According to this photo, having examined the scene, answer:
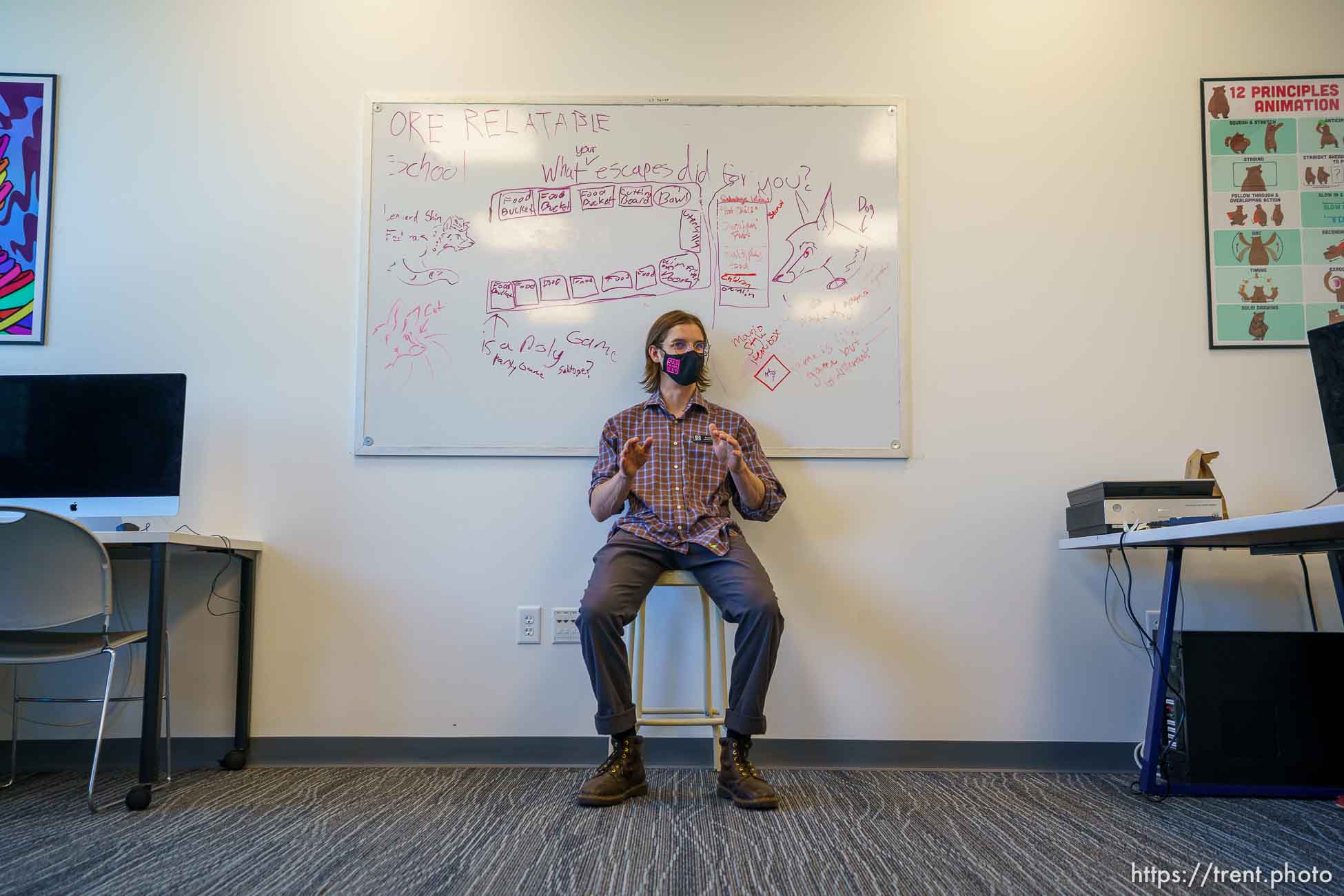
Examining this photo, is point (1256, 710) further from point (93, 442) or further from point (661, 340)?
point (93, 442)

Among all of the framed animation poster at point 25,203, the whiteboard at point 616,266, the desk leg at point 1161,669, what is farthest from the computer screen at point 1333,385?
the framed animation poster at point 25,203

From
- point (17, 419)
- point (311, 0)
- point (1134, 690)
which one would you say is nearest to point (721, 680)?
point (1134, 690)

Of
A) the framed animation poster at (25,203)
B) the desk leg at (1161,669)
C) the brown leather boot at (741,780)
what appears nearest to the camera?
the brown leather boot at (741,780)

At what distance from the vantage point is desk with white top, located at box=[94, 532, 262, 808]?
214 centimetres

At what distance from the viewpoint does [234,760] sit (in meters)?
2.49

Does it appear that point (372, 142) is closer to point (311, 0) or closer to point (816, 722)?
point (311, 0)

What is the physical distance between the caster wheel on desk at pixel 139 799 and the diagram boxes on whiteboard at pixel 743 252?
6.35 feet

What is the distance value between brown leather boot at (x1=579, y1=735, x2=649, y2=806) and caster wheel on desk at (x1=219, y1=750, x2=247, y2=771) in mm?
1000

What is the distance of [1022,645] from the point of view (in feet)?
8.59

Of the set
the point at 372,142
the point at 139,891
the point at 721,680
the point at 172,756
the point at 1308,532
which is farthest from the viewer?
the point at 372,142

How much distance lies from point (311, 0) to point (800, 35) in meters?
1.51

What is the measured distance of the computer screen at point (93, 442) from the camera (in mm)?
2479

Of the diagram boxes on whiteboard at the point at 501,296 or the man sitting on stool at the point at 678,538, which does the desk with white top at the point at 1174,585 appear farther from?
the diagram boxes on whiteboard at the point at 501,296

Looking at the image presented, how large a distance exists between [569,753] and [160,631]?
111 centimetres
